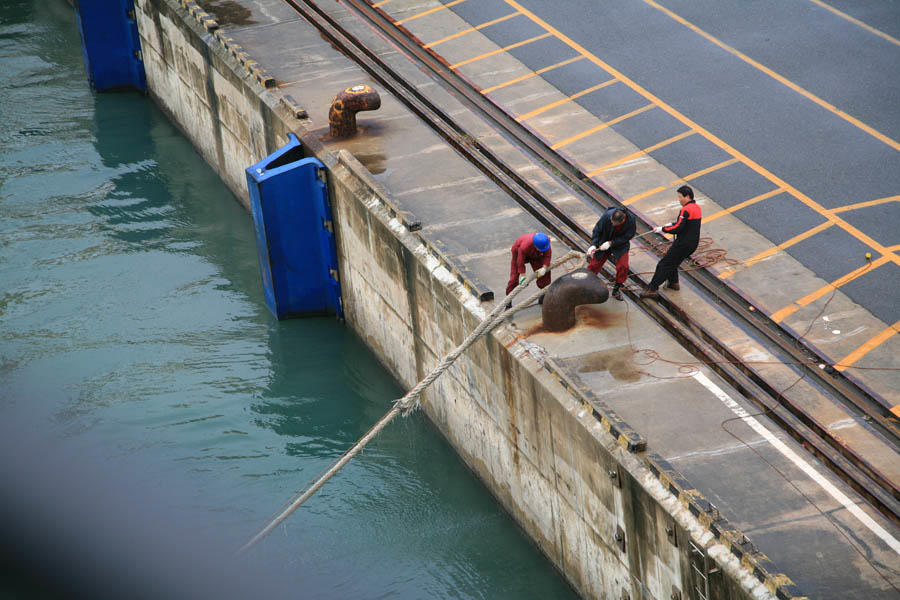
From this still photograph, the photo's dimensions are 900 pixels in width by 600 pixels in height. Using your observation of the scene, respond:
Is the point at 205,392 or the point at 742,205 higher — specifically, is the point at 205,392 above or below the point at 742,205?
below

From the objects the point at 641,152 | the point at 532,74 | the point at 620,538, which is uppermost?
the point at 532,74

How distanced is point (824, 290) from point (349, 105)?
7389mm

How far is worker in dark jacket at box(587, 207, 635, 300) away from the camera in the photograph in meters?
11.9

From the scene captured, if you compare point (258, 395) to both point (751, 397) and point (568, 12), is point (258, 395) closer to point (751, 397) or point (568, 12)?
point (751, 397)

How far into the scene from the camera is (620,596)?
1032cm

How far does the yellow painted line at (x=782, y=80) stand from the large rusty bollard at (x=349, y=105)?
810 centimetres

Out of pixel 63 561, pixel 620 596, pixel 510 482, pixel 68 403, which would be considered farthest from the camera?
pixel 68 403

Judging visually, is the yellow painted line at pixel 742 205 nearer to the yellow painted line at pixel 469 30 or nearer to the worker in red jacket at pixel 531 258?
the worker in red jacket at pixel 531 258

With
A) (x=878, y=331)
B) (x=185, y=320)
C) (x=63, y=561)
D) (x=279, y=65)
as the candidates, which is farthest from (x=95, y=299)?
(x=63, y=561)

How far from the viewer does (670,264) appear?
13.0 metres

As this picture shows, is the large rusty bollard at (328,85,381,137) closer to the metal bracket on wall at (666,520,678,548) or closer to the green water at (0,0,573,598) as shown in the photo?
the green water at (0,0,573,598)

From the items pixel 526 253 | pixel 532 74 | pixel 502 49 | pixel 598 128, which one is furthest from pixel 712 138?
pixel 526 253

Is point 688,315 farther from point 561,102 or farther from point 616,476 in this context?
point 561,102

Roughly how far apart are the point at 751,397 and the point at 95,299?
1076cm
